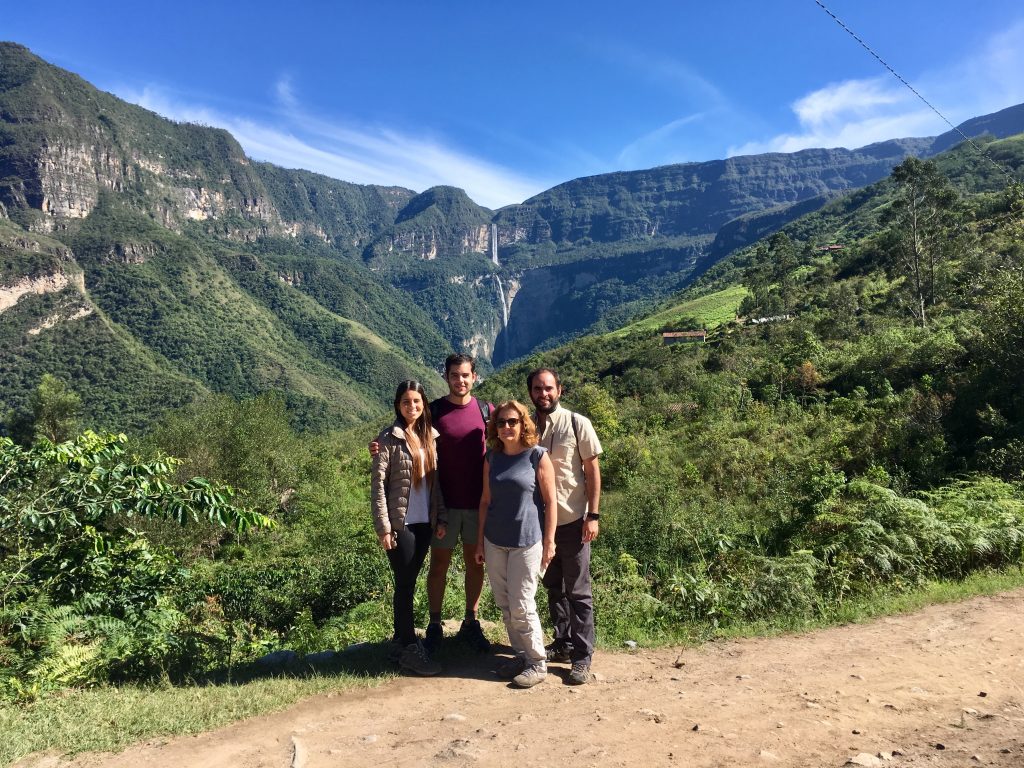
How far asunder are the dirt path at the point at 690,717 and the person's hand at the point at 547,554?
763 mm

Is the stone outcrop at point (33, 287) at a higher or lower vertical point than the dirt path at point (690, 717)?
higher

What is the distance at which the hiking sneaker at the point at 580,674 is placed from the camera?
3742 mm

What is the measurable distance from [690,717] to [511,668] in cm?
123

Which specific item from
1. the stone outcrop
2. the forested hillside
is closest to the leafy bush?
the forested hillside

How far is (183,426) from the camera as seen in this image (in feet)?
85.3

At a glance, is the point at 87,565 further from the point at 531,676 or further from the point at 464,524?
the point at 531,676

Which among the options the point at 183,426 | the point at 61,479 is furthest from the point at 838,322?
the point at 183,426

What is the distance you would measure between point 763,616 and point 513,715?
2714 millimetres

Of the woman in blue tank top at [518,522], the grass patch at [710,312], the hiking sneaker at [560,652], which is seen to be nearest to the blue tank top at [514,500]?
the woman in blue tank top at [518,522]

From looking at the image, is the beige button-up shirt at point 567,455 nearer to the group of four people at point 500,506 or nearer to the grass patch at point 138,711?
the group of four people at point 500,506

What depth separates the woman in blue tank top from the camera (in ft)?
12.1

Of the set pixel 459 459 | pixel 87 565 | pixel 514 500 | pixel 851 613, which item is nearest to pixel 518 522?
pixel 514 500

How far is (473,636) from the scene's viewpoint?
4.43 meters

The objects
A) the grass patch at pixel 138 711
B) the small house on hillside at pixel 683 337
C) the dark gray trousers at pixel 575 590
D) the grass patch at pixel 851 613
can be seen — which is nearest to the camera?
the grass patch at pixel 138 711
